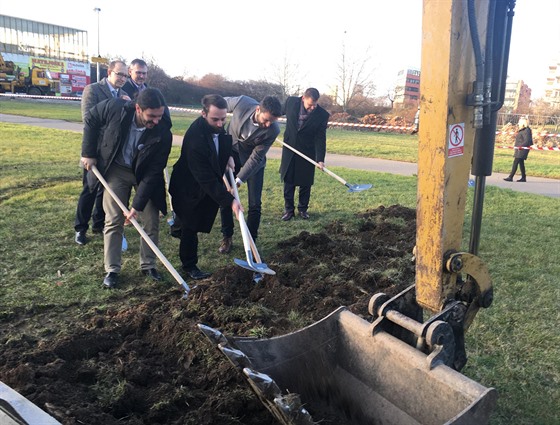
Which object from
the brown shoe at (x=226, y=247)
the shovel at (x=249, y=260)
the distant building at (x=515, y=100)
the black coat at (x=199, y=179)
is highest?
the distant building at (x=515, y=100)

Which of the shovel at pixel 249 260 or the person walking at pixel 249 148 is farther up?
the person walking at pixel 249 148

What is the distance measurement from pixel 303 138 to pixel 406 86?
38243 millimetres

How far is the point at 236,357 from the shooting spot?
245 centimetres

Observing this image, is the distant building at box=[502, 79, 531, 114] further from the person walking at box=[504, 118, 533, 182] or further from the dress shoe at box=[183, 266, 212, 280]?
the dress shoe at box=[183, 266, 212, 280]

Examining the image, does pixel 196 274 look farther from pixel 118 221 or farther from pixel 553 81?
pixel 553 81

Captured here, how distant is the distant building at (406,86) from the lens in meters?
41.9

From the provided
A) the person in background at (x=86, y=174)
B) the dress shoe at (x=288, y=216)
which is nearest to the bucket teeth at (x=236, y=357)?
the person in background at (x=86, y=174)

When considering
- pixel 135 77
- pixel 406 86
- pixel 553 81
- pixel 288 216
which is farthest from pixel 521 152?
pixel 553 81

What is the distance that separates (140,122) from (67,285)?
1669 millimetres

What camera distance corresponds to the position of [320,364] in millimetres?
2883

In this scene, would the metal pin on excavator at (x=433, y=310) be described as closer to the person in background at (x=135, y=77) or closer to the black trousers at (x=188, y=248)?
the black trousers at (x=188, y=248)

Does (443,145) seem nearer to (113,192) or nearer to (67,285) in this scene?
(113,192)

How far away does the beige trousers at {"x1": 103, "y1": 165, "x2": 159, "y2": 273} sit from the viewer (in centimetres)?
470

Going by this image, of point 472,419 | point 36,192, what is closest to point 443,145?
point 472,419
